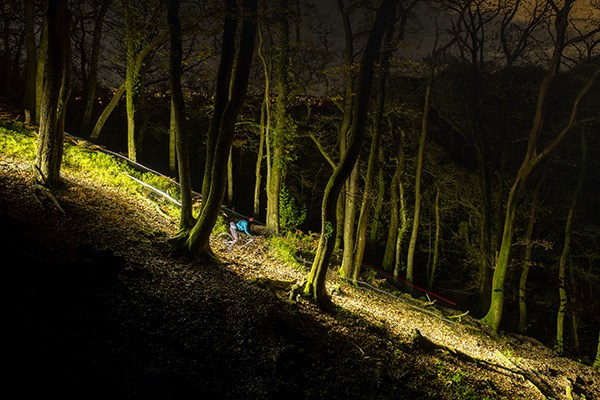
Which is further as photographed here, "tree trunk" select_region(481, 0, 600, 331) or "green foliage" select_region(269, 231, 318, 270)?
"green foliage" select_region(269, 231, 318, 270)

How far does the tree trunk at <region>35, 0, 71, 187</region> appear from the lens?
A: 8.68 meters

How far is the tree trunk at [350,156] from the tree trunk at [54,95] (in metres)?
7.13

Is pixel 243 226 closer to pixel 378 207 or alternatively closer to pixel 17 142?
pixel 17 142

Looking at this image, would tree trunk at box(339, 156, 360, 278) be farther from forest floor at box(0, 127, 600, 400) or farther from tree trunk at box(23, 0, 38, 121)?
tree trunk at box(23, 0, 38, 121)

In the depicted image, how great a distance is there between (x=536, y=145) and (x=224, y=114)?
39.0 feet

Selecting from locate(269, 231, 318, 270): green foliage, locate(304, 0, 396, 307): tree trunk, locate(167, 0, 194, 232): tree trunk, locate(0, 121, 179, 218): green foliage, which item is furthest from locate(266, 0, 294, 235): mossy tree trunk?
locate(304, 0, 396, 307): tree trunk

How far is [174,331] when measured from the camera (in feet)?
19.5

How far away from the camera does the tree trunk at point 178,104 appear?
9133 millimetres

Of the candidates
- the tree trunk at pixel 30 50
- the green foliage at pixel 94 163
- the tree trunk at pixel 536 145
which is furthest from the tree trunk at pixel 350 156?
the tree trunk at pixel 30 50

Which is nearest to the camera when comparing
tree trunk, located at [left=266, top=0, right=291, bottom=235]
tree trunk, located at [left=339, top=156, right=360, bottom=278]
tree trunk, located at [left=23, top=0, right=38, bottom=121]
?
tree trunk, located at [left=339, top=156, right=360, bottom=278]

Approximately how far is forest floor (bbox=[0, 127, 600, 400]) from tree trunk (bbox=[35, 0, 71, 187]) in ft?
2.19

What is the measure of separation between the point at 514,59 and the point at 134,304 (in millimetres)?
18049

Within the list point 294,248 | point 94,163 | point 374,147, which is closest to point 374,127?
point 374,147

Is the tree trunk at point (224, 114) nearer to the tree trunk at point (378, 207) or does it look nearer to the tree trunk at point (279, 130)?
the tree trunk at point (279, 130)
